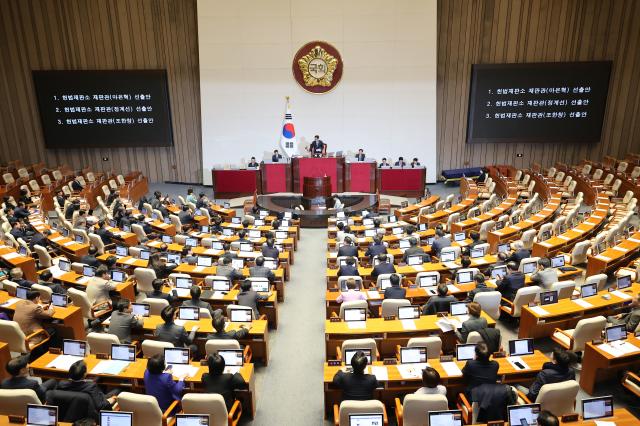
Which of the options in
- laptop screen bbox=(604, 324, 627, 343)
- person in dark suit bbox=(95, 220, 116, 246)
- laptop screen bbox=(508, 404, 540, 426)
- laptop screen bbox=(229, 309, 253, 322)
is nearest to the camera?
laptop screen bbox=(508, 404, 540, 426)

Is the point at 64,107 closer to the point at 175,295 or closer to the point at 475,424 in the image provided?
the point at 175,295

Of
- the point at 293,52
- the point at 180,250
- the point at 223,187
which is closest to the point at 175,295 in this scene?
the point at 180,250

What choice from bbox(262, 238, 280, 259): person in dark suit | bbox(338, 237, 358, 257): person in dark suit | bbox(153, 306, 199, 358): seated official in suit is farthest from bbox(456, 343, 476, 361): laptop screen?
bbox(262, 238, 280, 259): person in dark suit

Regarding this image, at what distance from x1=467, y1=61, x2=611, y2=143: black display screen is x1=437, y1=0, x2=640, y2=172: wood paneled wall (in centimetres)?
67

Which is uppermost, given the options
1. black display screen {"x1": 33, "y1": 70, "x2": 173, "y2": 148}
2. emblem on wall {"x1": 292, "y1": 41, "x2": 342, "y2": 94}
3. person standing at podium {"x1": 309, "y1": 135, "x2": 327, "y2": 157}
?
emblem on wall {"x1": 292, "y1": 41, "x2": 342, "y2": 94}

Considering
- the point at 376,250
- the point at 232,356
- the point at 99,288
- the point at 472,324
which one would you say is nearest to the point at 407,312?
the point at 472,324

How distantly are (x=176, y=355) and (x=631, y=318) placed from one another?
6201mm

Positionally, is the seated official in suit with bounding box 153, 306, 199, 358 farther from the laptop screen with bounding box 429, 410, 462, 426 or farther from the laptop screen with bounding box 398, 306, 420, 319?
the laptop screen with bounding box 429, 410, 462, 426

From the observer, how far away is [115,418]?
455cm

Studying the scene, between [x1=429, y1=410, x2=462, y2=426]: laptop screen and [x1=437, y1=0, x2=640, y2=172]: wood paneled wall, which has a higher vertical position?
[x1=437, y1=0, x2=640, y2=172]: wood paneled wall

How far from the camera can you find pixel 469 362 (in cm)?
518

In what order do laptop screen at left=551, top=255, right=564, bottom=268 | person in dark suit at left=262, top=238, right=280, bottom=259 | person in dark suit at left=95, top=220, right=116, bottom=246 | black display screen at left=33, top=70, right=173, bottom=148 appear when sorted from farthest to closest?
black display screen at left=33, top=70, right=173, bottom=148
person in dark suit at left=95, top=220, right=116, bottom=246
person in dark suit at left=262, top=238, right=280, bottom=259
laptop screen at left=551, top=255, right=564, bottom=268

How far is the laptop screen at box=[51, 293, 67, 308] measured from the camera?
24.1 feet

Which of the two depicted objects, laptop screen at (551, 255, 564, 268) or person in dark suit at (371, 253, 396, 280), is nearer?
person in dark suit at (371, 253, 396, 280)
